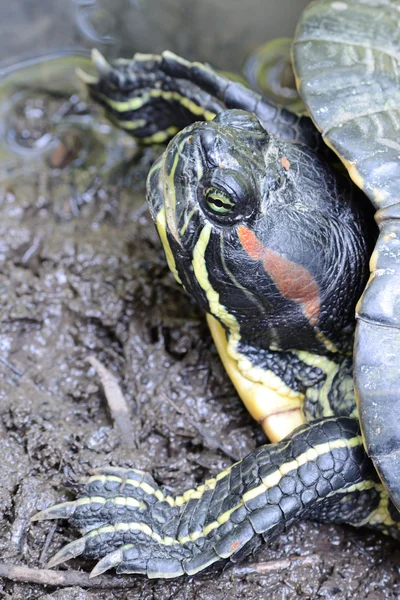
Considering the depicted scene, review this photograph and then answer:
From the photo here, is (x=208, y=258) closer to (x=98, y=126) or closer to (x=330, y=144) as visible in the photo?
(x=330, y=144)

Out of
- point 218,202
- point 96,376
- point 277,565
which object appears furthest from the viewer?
point 96,376

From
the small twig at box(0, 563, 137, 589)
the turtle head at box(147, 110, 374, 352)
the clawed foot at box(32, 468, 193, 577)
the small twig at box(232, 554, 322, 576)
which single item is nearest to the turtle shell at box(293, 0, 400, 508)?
the turtle head at box(147, 110, 374, 352)

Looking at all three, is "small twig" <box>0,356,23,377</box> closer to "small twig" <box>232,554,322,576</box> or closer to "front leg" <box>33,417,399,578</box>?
"front leg" <box>33,417,399,578</box>

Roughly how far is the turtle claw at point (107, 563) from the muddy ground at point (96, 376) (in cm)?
13

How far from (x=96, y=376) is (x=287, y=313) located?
1316 mm

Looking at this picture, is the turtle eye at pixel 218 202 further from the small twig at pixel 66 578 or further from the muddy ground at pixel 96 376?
the small twig at pixel 66 578

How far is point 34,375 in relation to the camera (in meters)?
3.64

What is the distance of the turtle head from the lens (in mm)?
2654

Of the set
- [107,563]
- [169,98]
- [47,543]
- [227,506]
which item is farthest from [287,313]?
[169,98]

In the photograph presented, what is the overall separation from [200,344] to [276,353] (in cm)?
62

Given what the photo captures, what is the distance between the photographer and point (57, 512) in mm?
2928

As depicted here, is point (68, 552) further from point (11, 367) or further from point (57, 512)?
point (11, 367)

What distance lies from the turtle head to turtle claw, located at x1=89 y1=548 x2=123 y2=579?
1.19 m

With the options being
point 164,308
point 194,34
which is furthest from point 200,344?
point 194,34
